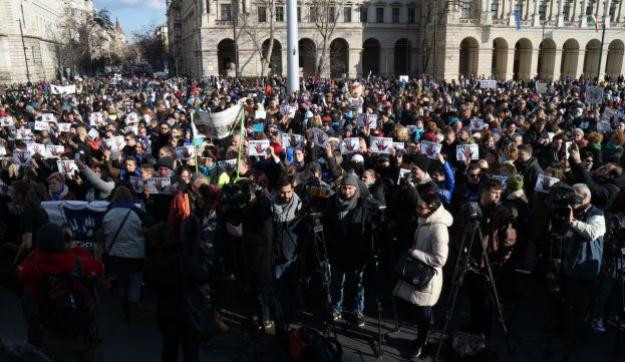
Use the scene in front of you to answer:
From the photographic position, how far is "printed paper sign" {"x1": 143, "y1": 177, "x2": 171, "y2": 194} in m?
6.68

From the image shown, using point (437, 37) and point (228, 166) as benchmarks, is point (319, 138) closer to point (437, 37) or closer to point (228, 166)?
point (228, 166)

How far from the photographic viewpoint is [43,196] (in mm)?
6262

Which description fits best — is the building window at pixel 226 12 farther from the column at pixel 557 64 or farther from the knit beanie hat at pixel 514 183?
the knit beanie hat at pixel 514 183

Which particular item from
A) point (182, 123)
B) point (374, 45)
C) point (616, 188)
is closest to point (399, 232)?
point (616, 188)

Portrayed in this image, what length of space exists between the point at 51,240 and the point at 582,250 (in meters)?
5.06

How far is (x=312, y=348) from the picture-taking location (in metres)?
4.79

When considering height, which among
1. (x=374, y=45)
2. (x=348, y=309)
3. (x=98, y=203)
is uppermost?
(x=374, y=45)

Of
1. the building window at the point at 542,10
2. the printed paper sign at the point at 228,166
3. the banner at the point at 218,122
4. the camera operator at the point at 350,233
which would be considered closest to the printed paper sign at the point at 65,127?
the banner at the point at 218,122

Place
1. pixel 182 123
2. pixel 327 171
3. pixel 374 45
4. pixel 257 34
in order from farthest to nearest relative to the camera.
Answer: pixel 374 45 < pixel 257 34 < pixel 182 123 < pixel 327 171

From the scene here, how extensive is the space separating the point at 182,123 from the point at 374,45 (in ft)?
186

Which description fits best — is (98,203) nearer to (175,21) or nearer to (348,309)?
(348,309)

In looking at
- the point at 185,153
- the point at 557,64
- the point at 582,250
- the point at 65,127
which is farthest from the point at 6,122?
the point at 557,64

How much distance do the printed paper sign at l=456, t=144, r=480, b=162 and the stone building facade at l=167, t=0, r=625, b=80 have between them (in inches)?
1998

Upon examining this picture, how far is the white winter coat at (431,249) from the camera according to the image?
460 centimetres
